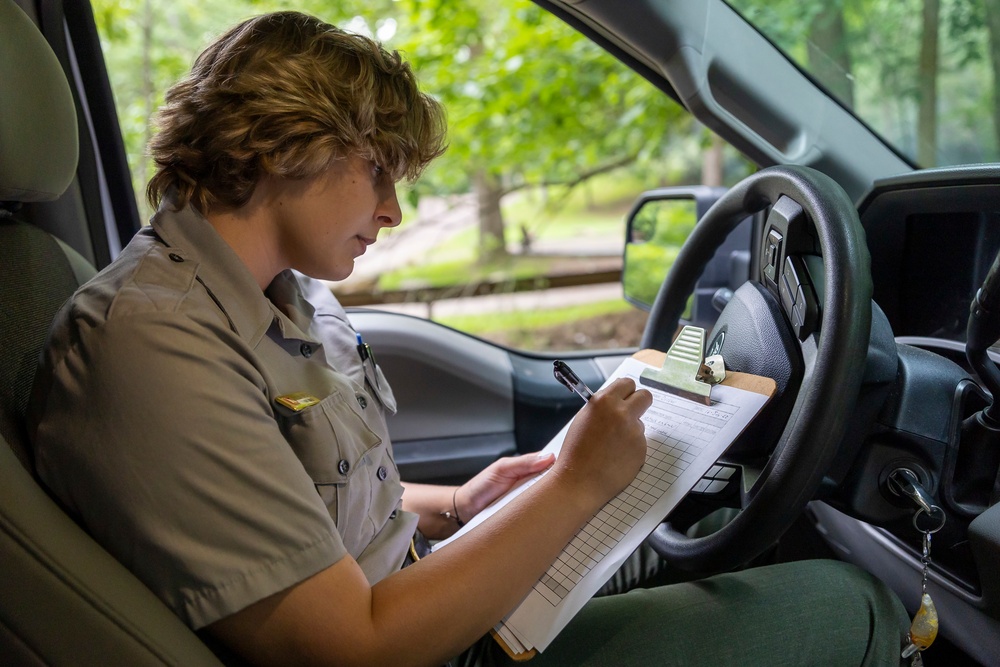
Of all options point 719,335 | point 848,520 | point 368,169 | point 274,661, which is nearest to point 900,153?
point 719,335

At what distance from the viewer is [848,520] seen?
1330 millimetres

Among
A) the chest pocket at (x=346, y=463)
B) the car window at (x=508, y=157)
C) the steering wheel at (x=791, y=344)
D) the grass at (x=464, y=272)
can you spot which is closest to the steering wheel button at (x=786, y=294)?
the steering wheel at (x=791, y=344)

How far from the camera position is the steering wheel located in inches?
34.4

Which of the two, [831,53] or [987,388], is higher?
[831,53]

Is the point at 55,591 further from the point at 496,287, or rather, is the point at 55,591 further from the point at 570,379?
the point at 496,287

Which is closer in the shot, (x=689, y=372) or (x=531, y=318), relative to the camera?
(x=689, y=372)

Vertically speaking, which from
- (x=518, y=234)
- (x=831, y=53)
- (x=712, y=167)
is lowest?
(x=518, y=234)

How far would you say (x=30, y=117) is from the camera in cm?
99

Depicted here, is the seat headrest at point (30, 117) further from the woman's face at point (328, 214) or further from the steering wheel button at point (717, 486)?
the steering wheel button at point (717, 486)

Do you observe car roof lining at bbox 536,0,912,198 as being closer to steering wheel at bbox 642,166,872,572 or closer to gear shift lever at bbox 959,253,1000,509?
steering wheel at bbox 642,166,872,572

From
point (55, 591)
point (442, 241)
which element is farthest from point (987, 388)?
point (442, 241)

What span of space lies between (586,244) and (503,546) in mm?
3430

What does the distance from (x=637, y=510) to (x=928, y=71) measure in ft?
7.39

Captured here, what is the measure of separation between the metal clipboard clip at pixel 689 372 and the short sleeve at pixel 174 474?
1.72ft
